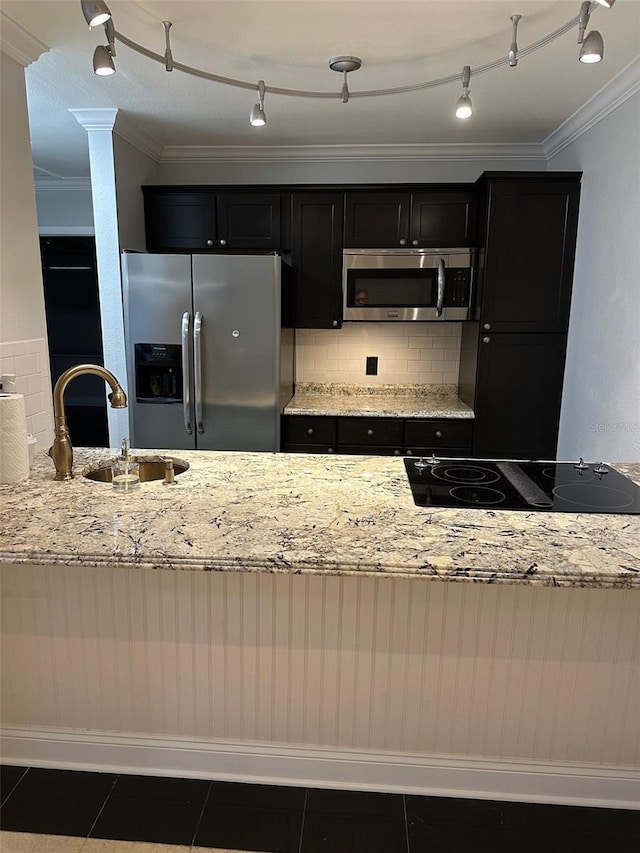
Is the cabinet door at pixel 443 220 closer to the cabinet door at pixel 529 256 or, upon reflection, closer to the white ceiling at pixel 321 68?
the cabinet door at pixel 529 256

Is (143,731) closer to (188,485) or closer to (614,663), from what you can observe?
(188,485)

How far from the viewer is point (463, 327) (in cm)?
376

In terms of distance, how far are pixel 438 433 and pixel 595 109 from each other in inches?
72.2

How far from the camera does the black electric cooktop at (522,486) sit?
1.59 meters

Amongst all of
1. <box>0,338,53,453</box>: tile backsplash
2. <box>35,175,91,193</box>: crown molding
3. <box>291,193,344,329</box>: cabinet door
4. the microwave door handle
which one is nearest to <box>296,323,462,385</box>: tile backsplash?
<box>291,193,344,329</box>: cabinet door

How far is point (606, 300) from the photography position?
9.18 ft

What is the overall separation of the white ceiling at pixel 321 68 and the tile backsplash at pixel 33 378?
118 centimetres

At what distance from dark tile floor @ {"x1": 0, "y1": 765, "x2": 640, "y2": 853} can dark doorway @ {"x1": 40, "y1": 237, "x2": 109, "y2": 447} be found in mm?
2871

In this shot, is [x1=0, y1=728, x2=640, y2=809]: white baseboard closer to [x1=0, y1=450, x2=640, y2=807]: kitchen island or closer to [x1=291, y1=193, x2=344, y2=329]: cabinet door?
[x1=0, y1=450, x2=640, y2=807]: kitchen island

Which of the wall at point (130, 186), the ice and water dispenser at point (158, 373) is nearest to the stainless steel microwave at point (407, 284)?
the ice and water dispenser at point (158, 373)

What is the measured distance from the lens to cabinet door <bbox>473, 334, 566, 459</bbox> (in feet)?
10.9

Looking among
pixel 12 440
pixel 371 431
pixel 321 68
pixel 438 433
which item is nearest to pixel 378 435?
pixel 371 431

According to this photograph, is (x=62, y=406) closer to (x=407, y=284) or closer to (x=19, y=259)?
(x=19, y=259)

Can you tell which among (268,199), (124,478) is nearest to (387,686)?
(124,478)
